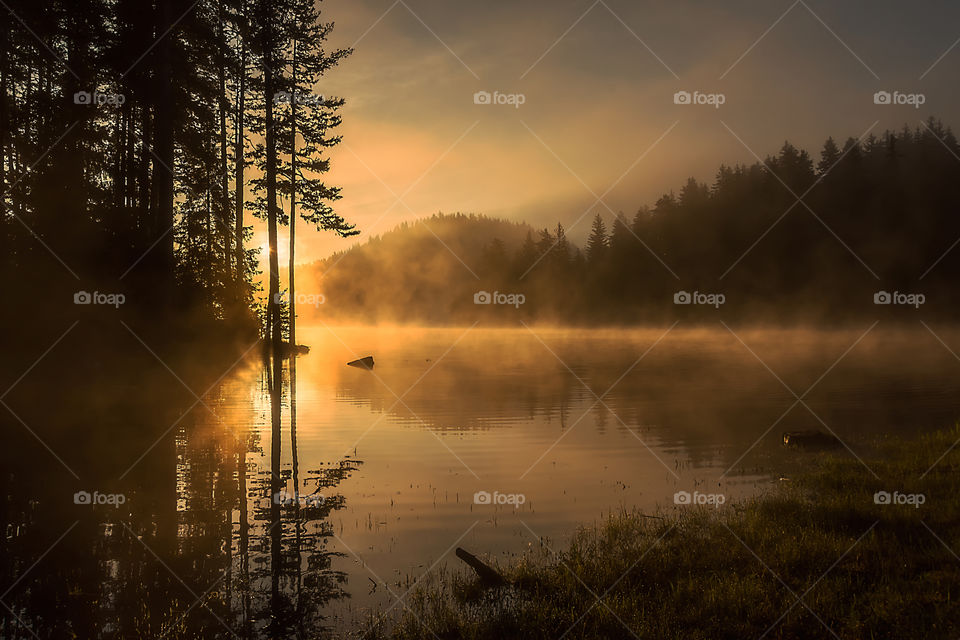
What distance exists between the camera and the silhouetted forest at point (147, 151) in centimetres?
1972


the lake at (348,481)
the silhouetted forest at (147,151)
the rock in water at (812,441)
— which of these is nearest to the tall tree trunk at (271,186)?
the silhouetted forest at (147,151)

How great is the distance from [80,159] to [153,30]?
19.8ft

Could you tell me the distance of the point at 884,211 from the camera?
300 feet

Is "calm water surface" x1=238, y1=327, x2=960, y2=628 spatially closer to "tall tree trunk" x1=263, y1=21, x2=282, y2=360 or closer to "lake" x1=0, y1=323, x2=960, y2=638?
"lake" x1=0, y1=323, x2=960, y2=638

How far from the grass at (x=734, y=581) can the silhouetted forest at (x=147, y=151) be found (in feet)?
61.7

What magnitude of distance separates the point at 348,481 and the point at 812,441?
35.9ft

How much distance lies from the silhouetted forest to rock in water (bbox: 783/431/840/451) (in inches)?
817

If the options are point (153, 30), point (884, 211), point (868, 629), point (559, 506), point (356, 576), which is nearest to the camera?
point (868, 629)

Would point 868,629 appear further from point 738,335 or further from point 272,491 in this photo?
point 738,335

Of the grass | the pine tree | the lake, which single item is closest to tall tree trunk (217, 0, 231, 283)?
the lake

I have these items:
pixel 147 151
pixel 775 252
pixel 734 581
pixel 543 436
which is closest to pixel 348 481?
pixel 543 436

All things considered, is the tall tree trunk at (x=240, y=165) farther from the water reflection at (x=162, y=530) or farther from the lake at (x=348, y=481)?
the water reflection at (x=162, y=530)

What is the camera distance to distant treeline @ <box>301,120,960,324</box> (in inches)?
3189

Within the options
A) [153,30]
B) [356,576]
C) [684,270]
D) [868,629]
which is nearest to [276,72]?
[153,30]
